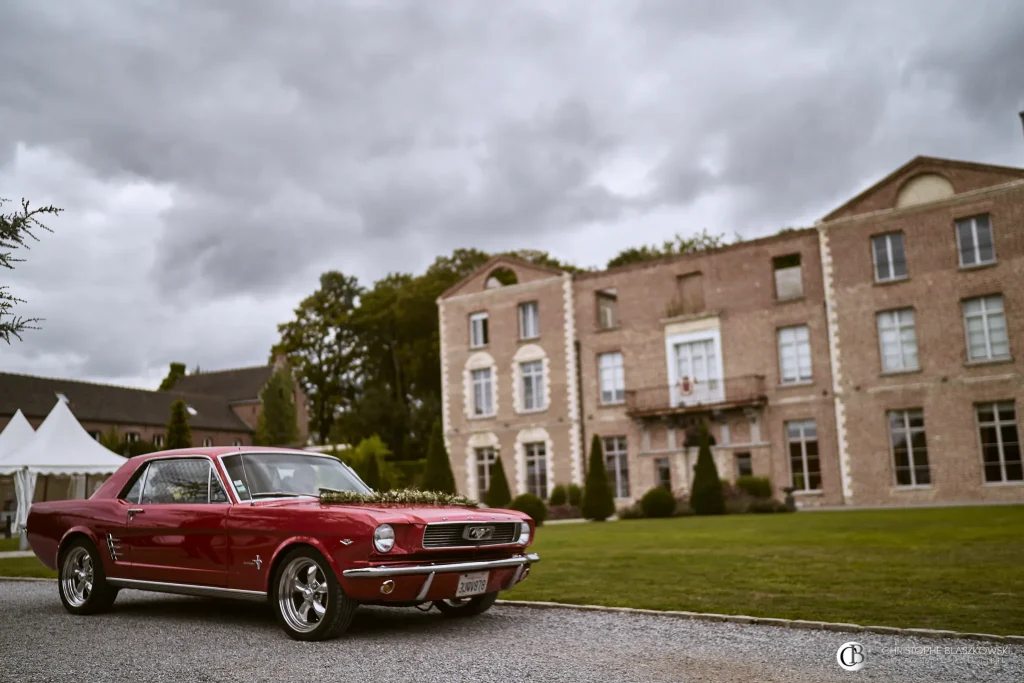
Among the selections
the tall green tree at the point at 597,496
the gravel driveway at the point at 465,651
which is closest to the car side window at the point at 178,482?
the gravel driveway at the point at 465,651

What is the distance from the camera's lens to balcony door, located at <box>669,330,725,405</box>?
34.5 metres

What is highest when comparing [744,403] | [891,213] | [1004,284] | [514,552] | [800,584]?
[891,213]

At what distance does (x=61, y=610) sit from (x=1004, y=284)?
96.1 feet

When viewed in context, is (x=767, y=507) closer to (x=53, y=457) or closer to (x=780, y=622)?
(x=53, y=457)

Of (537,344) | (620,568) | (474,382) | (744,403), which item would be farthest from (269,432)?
(620,568)

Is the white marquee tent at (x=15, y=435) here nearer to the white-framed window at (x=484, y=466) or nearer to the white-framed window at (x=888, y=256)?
the white-framed window at (x=484, y=466)

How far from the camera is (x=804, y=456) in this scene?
32.3m

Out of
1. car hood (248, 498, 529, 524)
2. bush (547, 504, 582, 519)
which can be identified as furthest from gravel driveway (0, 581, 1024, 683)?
bush (547, 504, 582, 519)

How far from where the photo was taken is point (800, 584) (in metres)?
9.48

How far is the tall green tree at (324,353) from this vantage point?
2410 inches

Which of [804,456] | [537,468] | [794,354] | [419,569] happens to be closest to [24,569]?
[419,569]

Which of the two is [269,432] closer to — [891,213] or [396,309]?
[396,309]

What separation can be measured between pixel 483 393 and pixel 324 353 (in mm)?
23875

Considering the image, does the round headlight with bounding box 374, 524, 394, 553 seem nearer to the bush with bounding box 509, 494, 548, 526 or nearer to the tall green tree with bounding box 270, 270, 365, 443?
the bush with bounding box 509, 494, 548, 526
